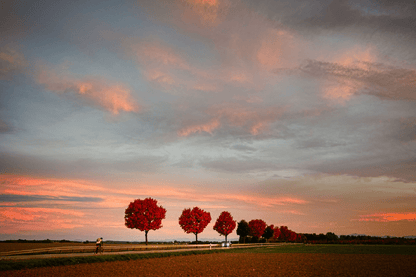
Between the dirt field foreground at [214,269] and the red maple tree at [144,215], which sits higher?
the red maple tree at [144,215]

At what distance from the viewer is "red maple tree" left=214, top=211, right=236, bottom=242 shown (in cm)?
14562

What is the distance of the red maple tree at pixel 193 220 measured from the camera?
123000 millimetres

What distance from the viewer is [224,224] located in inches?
5738

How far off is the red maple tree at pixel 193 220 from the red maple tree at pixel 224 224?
2129 cm

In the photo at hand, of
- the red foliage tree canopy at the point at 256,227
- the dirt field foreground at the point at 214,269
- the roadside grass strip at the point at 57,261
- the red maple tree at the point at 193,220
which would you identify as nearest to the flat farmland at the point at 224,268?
the dirt field foreground at the point at 214,269

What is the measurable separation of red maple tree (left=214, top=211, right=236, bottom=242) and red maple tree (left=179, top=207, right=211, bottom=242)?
21.3 metres

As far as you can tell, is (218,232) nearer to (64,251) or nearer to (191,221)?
(191,221)

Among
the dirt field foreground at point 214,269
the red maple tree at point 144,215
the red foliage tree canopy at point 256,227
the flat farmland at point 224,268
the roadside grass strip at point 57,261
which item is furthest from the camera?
the red foliage tree canopy at point 256,227

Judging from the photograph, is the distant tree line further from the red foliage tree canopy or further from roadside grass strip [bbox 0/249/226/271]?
roadside grass strip [bbox 0/249/226/271]

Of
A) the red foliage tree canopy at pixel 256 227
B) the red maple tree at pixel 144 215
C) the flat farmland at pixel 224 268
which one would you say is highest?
the red maple tree at pixel 144 215

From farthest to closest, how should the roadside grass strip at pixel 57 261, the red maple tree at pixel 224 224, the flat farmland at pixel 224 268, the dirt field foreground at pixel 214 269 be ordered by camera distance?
1. the red maple tree at pixel 224 224
2. the roadside grass strip at pixel 57 261
3. the flat farmland at pixel 224 268
4. the dirt field foreground at pixel 214 269

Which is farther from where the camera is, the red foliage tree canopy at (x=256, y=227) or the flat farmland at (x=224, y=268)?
the red foliage tree canopy at (x=256, y=227)

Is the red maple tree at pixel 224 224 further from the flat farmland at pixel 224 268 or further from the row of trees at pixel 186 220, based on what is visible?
the flat farmland at pixel 224 268

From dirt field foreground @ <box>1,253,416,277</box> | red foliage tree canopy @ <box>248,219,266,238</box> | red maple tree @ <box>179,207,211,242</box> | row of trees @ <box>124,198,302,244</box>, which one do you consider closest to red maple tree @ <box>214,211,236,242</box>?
row of trees @ <box>124,198,302,244</box>
